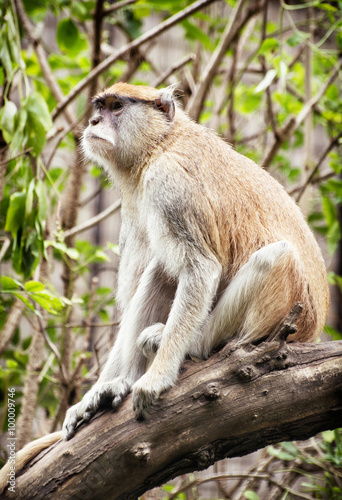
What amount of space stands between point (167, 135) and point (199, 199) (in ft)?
1.92

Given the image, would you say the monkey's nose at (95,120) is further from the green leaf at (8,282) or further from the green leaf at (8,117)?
the green leaf at (8,282)

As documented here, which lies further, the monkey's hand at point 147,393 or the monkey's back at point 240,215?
the monkey's back at point 240,215

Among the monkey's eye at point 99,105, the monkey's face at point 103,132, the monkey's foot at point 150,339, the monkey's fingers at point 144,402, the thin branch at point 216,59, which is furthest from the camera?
the thin branch at point 216,59

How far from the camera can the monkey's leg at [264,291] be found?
103 inches

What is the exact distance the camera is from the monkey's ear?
3.29 m

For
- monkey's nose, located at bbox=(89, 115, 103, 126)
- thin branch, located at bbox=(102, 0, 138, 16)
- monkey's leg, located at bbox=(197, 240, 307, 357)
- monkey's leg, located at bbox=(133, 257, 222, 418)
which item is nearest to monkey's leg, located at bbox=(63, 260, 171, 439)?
monkey's leg, located at bbox=(133, 257, 222, 418)

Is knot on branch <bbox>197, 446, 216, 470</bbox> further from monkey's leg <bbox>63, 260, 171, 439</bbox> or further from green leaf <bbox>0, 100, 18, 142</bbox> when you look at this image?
green leaf <bbox>0, 100, 18, 142</bbox>

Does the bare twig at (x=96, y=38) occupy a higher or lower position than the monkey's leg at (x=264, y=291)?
higher

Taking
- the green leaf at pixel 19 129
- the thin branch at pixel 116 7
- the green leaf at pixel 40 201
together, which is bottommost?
the green leaf at pixel 40 201

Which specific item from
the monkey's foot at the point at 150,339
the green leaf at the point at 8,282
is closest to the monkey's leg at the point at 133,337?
the monkey's foot at the point at 150,339

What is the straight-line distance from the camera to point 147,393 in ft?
8.24

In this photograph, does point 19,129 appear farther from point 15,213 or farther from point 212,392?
point 212,392

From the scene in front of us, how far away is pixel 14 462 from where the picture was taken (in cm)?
268

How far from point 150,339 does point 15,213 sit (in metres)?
1.12
